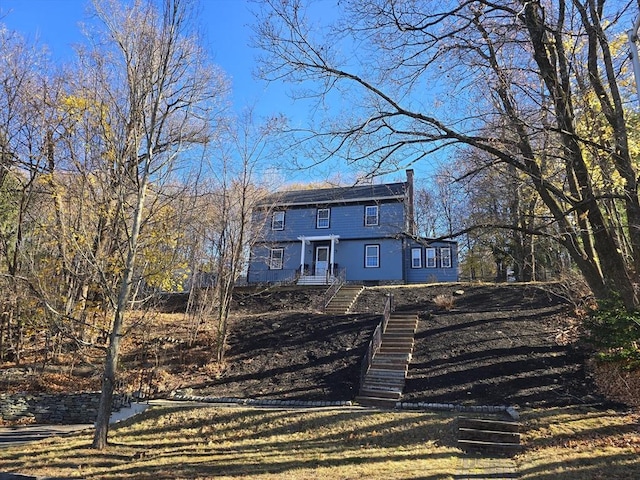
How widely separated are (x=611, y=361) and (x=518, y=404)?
2.57 m

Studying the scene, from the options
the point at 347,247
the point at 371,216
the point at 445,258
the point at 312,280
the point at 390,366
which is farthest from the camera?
the point at 347,247

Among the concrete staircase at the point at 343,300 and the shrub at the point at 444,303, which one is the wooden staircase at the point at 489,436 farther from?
the concrete staircase at the point at 343,300

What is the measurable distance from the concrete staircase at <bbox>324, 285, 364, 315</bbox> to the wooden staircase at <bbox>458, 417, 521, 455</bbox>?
1016 centimetres

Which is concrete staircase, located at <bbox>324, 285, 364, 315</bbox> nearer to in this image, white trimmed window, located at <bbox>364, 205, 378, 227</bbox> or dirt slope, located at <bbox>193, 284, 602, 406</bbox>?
dirt slope, located at <bbox>193, 284, 602, 406</bbox>

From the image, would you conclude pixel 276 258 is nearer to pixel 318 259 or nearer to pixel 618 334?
pixel 318 259

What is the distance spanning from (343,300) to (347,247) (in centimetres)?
829

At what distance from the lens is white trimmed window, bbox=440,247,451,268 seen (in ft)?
92.2

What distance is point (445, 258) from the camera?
92.6 ft

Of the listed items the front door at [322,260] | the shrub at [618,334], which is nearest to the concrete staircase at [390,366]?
the shrub at [618,334]

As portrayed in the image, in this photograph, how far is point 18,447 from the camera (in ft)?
28.5

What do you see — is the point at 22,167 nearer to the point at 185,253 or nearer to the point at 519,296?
the point at 185,253

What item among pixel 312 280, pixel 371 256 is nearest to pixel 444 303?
pixel 371 256

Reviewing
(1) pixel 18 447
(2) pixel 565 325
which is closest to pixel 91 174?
(1) pixel 18 447

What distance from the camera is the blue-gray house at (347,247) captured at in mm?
27609
